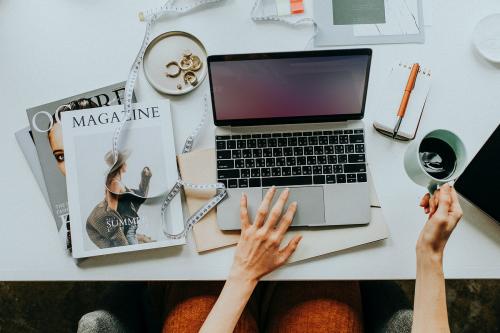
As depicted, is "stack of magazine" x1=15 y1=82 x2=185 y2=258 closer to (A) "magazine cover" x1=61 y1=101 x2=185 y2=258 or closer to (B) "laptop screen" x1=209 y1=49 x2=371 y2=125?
(A) "magazine cover" x1=61 y1=101 x2=185 y2=258

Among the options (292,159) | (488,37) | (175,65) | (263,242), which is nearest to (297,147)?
(292,159)

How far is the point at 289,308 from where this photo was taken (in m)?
0.95

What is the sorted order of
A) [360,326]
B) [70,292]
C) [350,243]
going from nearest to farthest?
[350,243] → [360,326] → [70,292]

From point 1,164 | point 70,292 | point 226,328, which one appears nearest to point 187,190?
point 226,328

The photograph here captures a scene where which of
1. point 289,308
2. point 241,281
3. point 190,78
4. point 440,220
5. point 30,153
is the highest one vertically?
point 190,78

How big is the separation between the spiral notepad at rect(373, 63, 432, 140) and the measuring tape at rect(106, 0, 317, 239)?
18 centimetres

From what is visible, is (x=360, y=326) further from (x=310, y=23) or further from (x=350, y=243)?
(x=310, y=23)

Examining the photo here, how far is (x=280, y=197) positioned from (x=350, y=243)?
0.50 feet

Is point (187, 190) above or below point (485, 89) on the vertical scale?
below

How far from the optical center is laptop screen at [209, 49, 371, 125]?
73 centimetres

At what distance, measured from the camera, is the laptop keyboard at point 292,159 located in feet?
2.68

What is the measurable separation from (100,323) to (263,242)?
1.12ft

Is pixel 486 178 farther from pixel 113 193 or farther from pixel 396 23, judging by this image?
pixel 113 193

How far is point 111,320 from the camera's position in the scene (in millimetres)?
852
